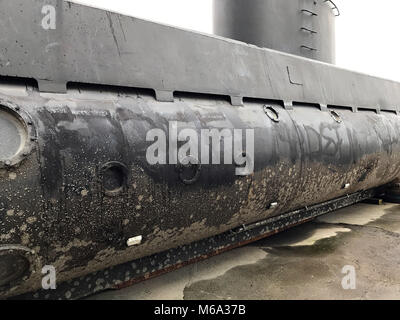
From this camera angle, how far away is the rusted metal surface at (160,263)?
221 centimetres

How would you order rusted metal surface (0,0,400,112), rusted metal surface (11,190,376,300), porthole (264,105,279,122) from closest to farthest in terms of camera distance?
rusted metal surface (0,0,400,112) → rusted metal surface (11,190,376,300) → porthole (264,105,279,122)

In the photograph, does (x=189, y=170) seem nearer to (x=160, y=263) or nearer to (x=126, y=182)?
(x=126, y=182)

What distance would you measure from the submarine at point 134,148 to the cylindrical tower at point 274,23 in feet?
2.45

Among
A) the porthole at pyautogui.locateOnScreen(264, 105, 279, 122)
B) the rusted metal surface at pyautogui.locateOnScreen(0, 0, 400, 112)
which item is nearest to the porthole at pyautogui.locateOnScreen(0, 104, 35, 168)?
the rusted metal surface at pyautogui.locateOnScreen(0, 0, 400, 112)

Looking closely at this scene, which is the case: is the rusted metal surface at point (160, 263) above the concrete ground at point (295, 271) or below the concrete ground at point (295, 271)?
above

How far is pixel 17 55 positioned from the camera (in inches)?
76.6

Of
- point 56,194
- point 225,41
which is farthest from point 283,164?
point 56,194

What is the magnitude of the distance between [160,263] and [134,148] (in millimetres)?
989

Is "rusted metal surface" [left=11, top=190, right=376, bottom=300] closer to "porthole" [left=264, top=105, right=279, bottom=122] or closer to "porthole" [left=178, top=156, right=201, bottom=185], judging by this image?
"porthole" [left=178, top=156, right=201, bottom=185]

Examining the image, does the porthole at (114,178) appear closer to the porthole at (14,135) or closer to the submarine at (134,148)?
the submarine at (134,148)

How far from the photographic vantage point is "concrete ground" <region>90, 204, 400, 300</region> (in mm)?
2852

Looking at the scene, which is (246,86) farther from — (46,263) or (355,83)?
(355,83)

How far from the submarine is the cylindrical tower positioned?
0.75 metres

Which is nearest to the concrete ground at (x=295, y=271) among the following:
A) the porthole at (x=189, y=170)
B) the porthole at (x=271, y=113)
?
the porthole at (x=189, y=170)
